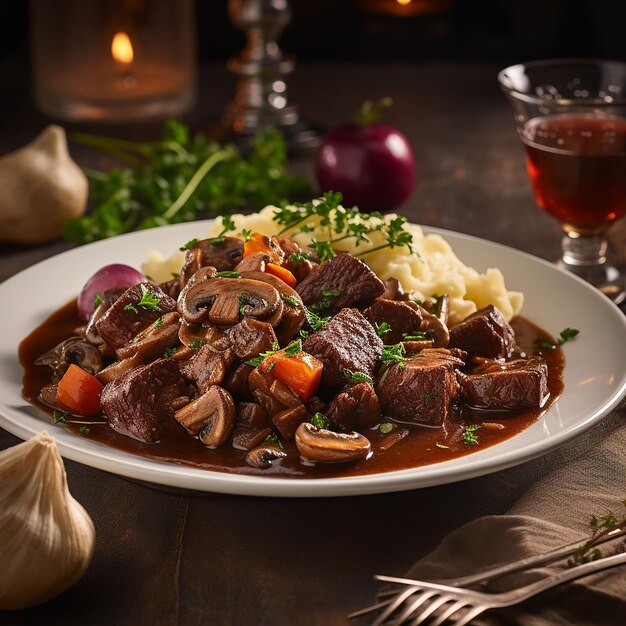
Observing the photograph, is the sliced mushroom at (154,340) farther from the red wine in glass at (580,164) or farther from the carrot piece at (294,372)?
the red wine in glass at (580,164)

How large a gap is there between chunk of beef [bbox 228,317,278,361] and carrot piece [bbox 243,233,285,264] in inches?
21.9

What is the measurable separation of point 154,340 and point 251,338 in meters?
0.46

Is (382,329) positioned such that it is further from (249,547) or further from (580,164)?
(580,164)

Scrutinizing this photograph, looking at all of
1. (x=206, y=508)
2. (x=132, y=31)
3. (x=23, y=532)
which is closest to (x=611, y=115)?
(x=206, y=508)

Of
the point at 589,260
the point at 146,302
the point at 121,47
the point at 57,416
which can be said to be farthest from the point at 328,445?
the point at 121,47

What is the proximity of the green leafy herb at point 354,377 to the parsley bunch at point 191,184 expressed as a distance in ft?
9.02

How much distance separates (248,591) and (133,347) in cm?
128

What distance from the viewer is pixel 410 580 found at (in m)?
3.02

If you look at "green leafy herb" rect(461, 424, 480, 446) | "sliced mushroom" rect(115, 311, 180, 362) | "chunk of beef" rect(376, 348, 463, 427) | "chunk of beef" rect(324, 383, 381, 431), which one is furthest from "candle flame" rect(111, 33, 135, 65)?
"green leafy herb" rect(461, 424, 480, 446)

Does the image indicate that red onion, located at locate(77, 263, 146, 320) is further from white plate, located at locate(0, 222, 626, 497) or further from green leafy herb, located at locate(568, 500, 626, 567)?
green leafy herb, located at locate(568, 500, 626, 567)

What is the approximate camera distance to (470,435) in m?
3.72

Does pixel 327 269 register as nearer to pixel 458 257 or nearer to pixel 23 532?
pixel 458 257

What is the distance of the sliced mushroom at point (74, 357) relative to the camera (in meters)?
4.21

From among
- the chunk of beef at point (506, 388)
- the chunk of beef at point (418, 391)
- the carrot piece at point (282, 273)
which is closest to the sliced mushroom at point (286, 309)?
the carrot piece at point (282, 273)
